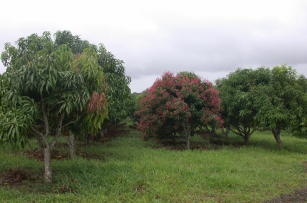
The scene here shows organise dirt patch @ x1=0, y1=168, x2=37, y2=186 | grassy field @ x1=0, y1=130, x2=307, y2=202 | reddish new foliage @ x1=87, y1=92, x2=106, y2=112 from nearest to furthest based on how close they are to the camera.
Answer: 1. grassy field @ x1=0, y1=130, x2=307, y2=202
2. reddish new foliage @ x1=87, y1=92, x2=106, y2=112
3. dirt patch @ x1=0, y1=168, x2=37, y2=186

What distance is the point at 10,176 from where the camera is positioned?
802cm

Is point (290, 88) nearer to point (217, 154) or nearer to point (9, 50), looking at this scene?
point (217, 154)

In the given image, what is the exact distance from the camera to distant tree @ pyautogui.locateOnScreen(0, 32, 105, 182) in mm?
6439

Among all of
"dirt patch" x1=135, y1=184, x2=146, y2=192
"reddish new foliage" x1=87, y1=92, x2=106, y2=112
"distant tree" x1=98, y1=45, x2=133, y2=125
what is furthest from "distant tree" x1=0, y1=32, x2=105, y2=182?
"distant tree" x1=98, y1=45, x2=133, y2=125

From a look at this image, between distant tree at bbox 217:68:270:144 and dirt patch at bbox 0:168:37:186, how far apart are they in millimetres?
10951

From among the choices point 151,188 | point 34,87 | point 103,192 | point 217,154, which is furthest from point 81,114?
point 217,154

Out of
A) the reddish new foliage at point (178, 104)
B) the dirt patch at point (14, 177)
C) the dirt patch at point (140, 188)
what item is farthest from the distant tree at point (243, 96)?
the dirt patch at point (14, 177)

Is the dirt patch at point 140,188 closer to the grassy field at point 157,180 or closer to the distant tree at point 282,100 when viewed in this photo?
the grassy field at point 157,180

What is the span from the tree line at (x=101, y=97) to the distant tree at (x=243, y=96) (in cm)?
5

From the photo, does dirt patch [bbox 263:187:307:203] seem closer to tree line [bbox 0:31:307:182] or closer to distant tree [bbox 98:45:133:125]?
tree line [bbox 0:31:307:182]

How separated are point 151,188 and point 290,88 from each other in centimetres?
1046

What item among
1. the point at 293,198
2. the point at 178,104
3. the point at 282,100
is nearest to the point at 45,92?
the point at 293,198

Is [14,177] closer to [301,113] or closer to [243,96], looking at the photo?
[243,96]

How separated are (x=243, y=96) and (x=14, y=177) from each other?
11.4 meters
